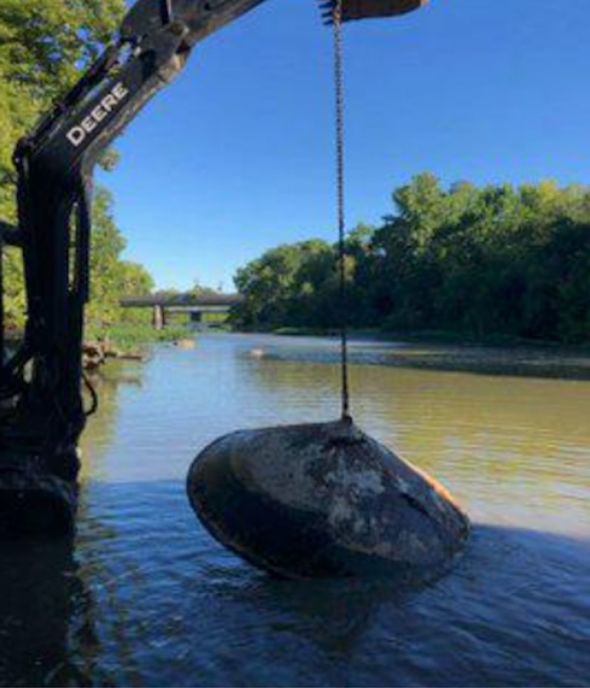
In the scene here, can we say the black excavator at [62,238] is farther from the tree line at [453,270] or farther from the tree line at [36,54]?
the tree line at [453,270]

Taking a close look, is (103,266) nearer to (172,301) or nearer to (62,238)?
(62,238)

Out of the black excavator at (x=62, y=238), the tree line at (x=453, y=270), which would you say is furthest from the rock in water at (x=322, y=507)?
the tree line at (x=453, y=270)

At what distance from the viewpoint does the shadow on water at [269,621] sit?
5859 mm

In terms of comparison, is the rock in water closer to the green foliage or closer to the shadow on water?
the shadow on water

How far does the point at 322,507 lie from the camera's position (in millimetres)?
6812

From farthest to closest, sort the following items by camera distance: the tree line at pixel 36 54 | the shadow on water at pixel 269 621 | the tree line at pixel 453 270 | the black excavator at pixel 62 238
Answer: the tree line at pixel 453 270
the tree line at pixel 36 54
the black excavator at pixel 62 238
the shadow on water at pixel 269 621

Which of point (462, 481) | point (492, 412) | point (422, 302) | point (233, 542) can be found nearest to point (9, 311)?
point (492, 412)

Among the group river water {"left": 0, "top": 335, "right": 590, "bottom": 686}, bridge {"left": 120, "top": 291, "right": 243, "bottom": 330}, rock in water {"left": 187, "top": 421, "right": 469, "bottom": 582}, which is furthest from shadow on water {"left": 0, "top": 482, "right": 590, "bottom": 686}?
bridge {"left": 120, "top": 291, "right": 243, "bottom": 330}

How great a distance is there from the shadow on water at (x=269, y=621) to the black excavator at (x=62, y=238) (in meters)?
0.77

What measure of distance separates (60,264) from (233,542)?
2671mm

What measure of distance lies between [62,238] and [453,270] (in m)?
99.8

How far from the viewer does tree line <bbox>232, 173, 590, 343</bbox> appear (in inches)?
3105

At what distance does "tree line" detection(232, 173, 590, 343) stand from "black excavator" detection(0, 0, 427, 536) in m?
48.6

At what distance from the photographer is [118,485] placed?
39.8 ft
